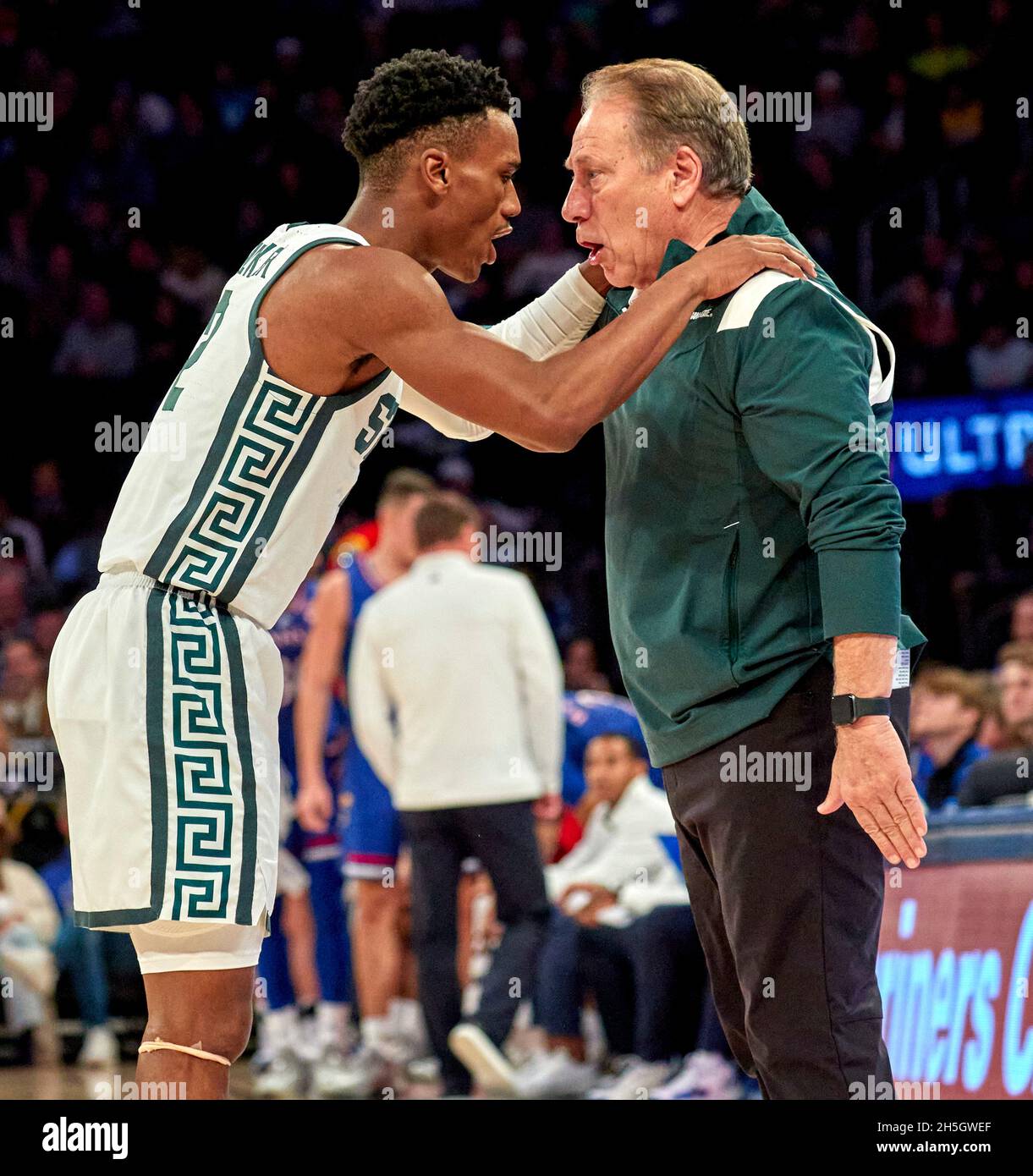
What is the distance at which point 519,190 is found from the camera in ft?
35.3

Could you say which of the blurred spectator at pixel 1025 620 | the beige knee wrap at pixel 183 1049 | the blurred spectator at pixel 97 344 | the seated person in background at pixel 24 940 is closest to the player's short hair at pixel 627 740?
the blurred spectator at pixel 1025 620

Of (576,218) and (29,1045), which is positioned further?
(29,1045)

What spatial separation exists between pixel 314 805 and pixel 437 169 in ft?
12.5

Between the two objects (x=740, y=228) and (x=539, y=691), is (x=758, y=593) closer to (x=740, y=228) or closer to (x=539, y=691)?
(x=740, y=228)

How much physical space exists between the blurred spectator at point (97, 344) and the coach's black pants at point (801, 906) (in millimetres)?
8317

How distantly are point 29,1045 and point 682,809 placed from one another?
4770mm

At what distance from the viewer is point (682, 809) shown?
8.61 ft

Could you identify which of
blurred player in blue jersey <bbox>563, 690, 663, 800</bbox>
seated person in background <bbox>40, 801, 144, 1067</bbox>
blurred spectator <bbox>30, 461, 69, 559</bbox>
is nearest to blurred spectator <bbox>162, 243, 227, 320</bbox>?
blurred spectator <bbox>30, 461, 69, 559</bbox>

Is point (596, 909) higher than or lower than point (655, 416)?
lower

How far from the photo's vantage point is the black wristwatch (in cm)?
235

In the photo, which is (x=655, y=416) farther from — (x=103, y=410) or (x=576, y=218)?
(x=103, y=410)

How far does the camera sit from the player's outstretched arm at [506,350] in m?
2.45

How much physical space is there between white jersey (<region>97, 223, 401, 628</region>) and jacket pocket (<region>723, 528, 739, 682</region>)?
2.18 ft

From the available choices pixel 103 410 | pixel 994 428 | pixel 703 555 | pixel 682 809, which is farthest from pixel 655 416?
pixel 103 410
